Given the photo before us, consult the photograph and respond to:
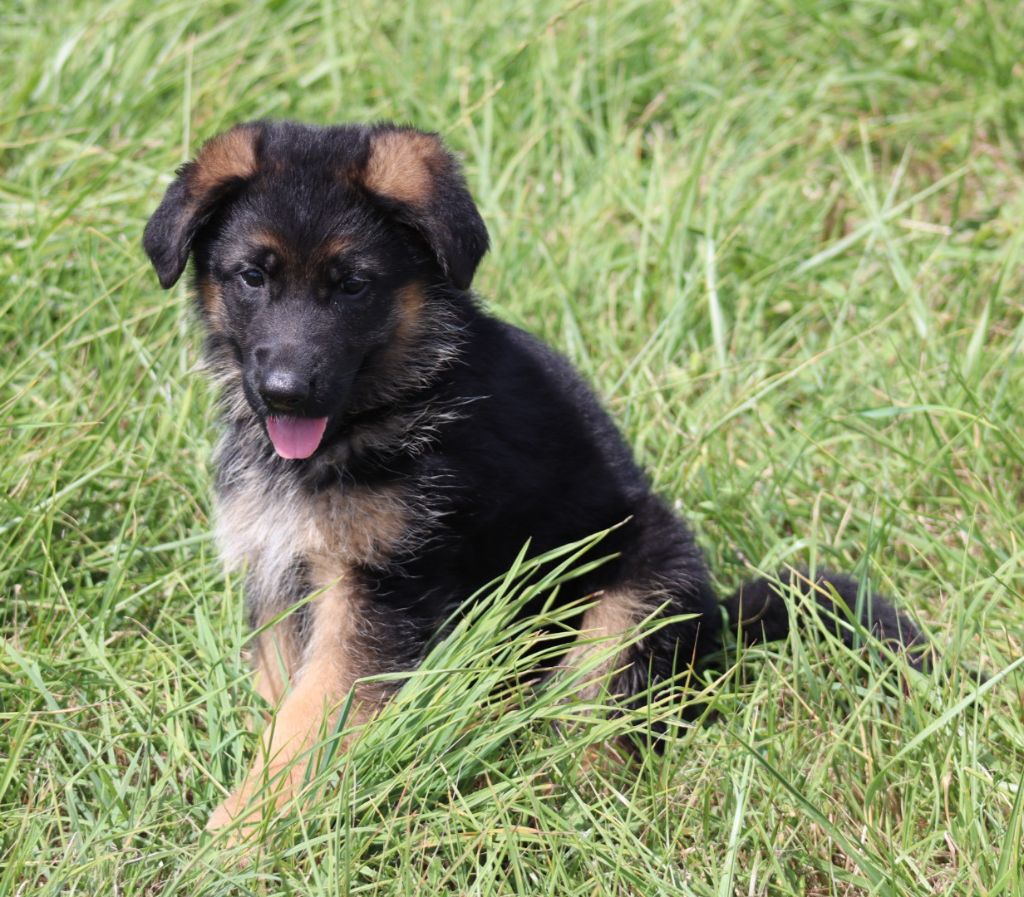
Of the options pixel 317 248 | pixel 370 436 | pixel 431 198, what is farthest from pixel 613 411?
pixel 317 248

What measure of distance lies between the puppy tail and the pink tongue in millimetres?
1216

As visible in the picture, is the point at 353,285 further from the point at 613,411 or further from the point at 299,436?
the point at 613,411

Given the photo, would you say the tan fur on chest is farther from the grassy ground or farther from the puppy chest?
the grassy ground

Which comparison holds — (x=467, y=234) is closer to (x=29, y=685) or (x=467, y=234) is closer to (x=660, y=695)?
(x=660, y=695)

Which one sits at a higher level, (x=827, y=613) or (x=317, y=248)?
(x=317, y=248)

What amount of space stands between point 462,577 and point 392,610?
25 cm

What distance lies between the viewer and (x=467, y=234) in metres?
3.44

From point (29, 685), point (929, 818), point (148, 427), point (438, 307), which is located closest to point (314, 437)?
point (438, 307)

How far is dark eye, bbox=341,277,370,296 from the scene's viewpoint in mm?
3447

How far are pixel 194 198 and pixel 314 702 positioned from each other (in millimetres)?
1334

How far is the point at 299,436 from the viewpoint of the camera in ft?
11.4

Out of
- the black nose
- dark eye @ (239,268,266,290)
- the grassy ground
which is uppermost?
dark eye @ (239,268,266,290)

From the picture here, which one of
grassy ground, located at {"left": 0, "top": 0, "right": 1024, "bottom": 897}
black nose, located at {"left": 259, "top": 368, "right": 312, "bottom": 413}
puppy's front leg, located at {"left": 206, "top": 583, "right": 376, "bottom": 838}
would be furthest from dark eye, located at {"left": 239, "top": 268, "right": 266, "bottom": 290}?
grassy ground, located at {"left": 0, "top": 0, "right": 1024, "bottom": 897}

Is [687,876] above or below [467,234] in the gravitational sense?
below
